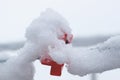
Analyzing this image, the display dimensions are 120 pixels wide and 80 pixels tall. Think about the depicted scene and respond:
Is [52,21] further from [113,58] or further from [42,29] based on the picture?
[113,58]

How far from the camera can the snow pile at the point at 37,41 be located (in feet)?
2.46

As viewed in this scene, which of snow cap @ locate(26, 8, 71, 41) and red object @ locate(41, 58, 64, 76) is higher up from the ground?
snow cap @ locate(26, 8, 71, 41)

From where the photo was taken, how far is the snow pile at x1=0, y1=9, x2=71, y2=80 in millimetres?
750

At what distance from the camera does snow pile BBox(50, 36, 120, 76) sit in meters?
0.73

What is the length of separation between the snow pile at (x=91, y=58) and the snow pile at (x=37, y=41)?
0.08 feet

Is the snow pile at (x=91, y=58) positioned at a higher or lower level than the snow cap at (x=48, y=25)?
lower

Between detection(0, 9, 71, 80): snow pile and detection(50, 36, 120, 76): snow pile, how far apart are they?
2 centimetres

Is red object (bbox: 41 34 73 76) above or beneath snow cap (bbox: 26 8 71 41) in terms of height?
beneath

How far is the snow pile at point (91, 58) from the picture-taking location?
73 cm

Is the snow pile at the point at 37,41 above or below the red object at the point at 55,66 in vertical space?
above

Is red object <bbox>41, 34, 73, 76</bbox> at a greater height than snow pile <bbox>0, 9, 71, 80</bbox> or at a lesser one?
lesser

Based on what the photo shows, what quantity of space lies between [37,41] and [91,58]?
11cm

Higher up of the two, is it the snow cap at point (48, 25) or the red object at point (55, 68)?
the snow cap at point (48, 25)

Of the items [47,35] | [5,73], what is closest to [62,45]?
[47,35]
